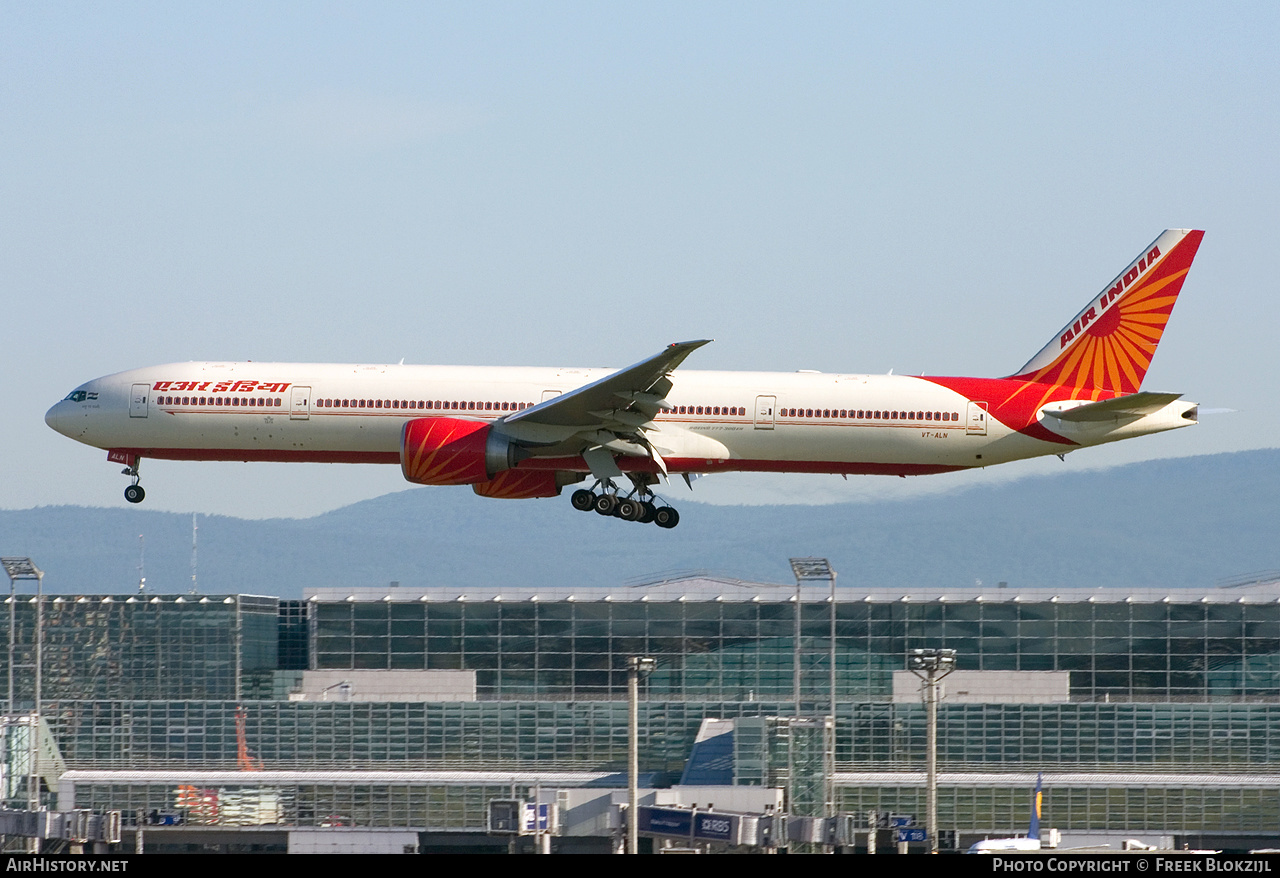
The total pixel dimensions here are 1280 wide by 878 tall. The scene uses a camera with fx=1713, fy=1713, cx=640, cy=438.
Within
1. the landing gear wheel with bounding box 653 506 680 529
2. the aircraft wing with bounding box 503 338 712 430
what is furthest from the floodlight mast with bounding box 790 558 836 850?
the aircraft wing with bounding box 503 338 712 430

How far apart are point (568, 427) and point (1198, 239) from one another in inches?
930

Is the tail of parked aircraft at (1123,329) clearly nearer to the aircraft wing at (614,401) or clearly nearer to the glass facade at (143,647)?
the aircraft wing at (614,401)

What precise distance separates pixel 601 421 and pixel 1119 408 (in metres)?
16.3

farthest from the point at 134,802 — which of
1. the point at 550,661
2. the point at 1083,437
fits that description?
the point at 1083,437

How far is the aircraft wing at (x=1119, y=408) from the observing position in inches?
2094

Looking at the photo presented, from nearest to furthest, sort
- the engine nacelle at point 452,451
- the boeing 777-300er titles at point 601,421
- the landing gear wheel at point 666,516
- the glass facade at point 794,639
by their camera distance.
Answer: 1. the engine nacelle at point 452,451
2. the boeing 777-300er titles at point 601,421
3. the landing gear wheel at point 666,516
4. the glass facade at point 794,639

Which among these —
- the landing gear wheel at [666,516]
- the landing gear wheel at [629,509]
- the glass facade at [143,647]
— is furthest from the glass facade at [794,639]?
the landing gear wheel at [629,509]

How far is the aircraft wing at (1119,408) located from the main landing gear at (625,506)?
13.2 meters

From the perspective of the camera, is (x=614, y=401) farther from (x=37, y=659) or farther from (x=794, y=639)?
(x=794, y=639)

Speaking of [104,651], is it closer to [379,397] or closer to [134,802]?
[134,802]

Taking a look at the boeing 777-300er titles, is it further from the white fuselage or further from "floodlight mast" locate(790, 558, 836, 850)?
"floodlight mast" locate(790, 558, 836, 850)

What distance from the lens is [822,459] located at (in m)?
55.7

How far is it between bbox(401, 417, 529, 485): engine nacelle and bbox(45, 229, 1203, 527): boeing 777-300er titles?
0.07 m

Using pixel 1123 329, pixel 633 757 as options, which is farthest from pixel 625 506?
pixel 1123 329
